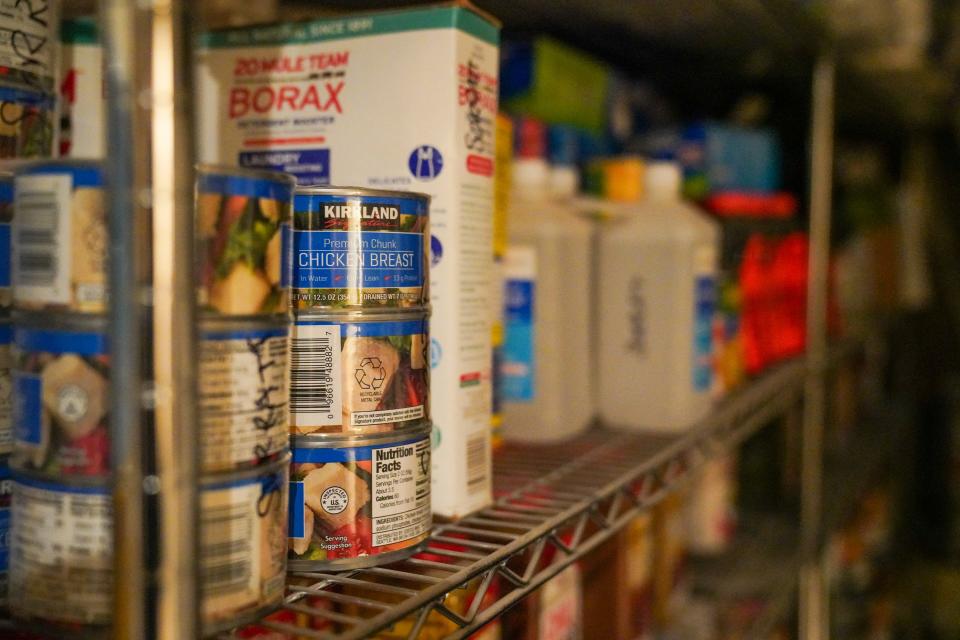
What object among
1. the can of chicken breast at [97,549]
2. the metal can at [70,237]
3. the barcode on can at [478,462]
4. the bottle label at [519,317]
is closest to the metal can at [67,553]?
the can of chicken breast at [97,549]

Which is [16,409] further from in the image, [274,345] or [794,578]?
[794,578]

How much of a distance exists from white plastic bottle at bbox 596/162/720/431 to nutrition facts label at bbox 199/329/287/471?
2.62ft

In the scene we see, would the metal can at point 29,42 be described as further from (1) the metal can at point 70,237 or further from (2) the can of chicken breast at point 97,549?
(2) the can of chicken breast at point 97,549

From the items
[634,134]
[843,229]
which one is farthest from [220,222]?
[843,229]

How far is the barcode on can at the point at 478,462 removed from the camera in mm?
815

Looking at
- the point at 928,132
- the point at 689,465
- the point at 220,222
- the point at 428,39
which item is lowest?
the point at 689,465

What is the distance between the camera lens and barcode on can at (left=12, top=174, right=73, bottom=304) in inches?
19.6

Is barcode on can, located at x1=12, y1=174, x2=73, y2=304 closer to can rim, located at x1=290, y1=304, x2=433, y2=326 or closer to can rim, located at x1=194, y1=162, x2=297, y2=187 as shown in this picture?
can rim, located at x1=194, y1=162, x2=297, y2=187

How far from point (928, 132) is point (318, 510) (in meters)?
2.78

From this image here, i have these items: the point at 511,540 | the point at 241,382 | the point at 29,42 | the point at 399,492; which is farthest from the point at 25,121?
the point at 511,540

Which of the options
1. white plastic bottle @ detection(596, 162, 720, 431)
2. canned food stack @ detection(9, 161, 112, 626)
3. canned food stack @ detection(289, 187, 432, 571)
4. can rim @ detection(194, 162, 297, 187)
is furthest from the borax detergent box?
white plastic bottle @ detection(596, 162, 720, 431)

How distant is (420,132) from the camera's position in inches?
30.9

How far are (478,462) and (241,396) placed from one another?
34cm

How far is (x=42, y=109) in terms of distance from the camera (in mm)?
673
